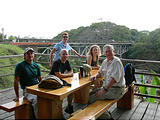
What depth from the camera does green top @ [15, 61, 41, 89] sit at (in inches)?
82.4

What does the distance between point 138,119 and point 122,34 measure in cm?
4467

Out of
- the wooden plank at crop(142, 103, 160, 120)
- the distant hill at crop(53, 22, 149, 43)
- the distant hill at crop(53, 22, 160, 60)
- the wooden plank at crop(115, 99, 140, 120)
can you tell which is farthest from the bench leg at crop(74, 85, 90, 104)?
the distant hill at crop(53, 22, 149, 43)

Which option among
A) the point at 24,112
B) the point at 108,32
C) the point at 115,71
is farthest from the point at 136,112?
the point at 108,32

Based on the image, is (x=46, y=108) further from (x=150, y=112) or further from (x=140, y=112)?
(x=150, y=112)

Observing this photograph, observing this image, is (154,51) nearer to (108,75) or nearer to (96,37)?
(96,37)

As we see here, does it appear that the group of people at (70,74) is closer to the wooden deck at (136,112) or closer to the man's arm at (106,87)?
the man's arm at (106,87)

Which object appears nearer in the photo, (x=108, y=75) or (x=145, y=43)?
(x=108, y=75)

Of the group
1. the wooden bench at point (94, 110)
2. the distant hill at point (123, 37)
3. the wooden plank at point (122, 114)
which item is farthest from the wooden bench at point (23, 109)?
the distant hill at point (123, 37)

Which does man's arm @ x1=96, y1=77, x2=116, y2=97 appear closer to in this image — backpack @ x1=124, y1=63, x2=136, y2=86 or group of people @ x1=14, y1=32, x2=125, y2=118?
group of people @ x1=14, y1=32, x2=125, y2=118

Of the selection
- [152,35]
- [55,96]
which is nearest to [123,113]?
[55,96]

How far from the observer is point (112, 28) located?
46.8 m

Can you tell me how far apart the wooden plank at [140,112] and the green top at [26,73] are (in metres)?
1.62

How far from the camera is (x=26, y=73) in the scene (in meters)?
2.14

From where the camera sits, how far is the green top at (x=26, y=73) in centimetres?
209
